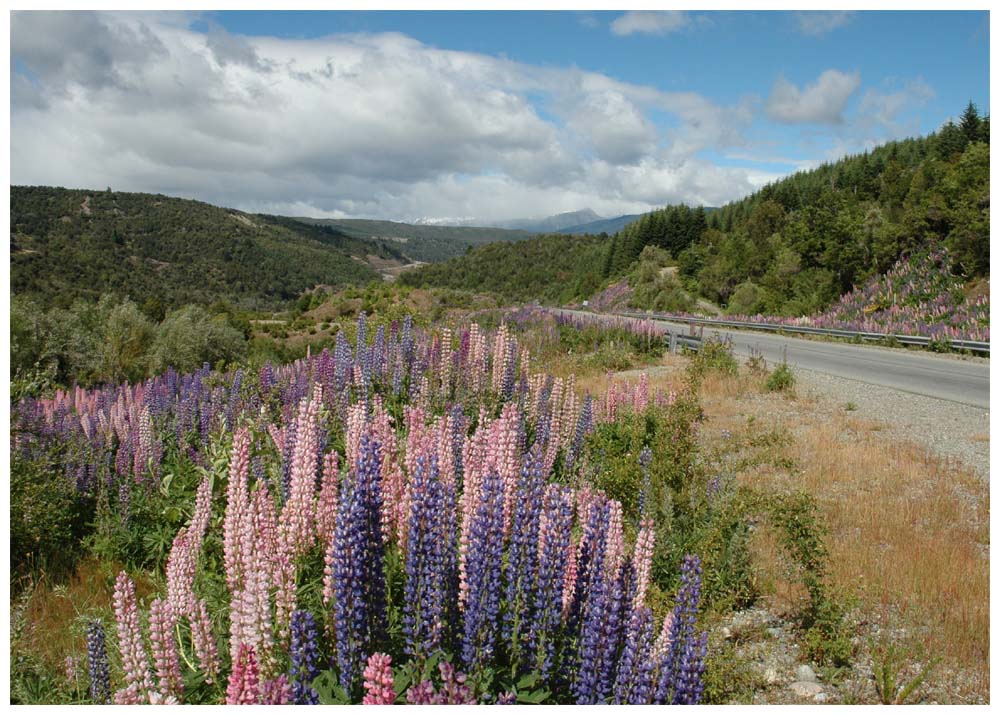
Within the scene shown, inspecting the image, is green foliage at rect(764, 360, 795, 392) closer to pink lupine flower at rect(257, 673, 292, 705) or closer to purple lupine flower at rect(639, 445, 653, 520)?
purple lupine flower at rect(639, 445, 653, 520)

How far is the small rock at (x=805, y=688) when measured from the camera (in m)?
3.42

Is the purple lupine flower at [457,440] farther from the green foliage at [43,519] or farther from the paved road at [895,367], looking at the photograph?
the paved road at [895,367]

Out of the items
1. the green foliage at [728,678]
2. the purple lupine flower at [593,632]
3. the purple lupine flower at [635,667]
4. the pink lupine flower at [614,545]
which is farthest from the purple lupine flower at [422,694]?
the green foliage at [728,678]

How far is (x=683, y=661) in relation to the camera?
7.23ft

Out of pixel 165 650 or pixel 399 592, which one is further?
pixel 399 592

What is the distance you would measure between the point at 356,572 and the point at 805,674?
2.90 meters

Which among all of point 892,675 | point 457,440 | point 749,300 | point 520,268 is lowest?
point 892,675

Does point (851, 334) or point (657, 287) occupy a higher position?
point (657, 287)

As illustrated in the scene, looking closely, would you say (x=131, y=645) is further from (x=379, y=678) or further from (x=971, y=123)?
(x=971, y=123)

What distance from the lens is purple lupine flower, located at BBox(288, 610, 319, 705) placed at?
2035 millimetres

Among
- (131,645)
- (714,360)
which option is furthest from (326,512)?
(714,360)

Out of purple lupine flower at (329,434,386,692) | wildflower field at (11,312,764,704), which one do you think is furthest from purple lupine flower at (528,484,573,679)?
purple lupine flower at (329,434,386,692)
